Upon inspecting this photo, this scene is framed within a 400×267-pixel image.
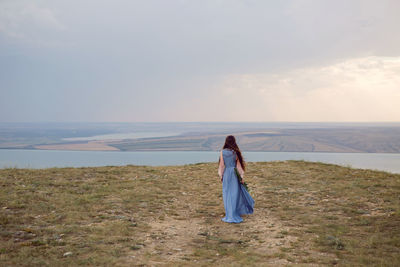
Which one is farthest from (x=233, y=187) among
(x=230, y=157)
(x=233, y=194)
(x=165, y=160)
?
(x=165, y=160)

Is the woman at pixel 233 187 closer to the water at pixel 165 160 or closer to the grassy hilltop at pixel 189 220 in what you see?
the grassy hilltop at pixel 189 220

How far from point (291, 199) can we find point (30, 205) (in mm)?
10233

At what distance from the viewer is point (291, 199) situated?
1285 centimetres

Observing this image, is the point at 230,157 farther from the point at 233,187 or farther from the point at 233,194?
the point at 233,194

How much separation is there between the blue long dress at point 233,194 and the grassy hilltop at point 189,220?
50 cm

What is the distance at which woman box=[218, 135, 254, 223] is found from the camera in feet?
34.8

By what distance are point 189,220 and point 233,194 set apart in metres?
1.85

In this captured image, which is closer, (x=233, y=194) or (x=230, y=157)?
(x=233, y=194)

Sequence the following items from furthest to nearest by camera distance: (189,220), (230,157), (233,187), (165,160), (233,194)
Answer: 1. (165,160)
2. (230,157)
3. (233,187)
4. (233,194)
5. (189,220)

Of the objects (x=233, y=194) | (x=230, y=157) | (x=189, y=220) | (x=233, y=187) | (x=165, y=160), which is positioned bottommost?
(x=165, y=160)

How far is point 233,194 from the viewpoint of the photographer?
10.9m

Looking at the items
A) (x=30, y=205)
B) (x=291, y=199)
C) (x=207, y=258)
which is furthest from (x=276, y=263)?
(x=30, y=205)

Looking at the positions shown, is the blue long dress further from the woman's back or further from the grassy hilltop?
the grassy hilltop

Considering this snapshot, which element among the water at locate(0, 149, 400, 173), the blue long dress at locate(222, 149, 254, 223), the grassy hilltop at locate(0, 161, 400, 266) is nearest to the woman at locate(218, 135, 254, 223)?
the blue long dress at locate(222, 149, 254, 223)
